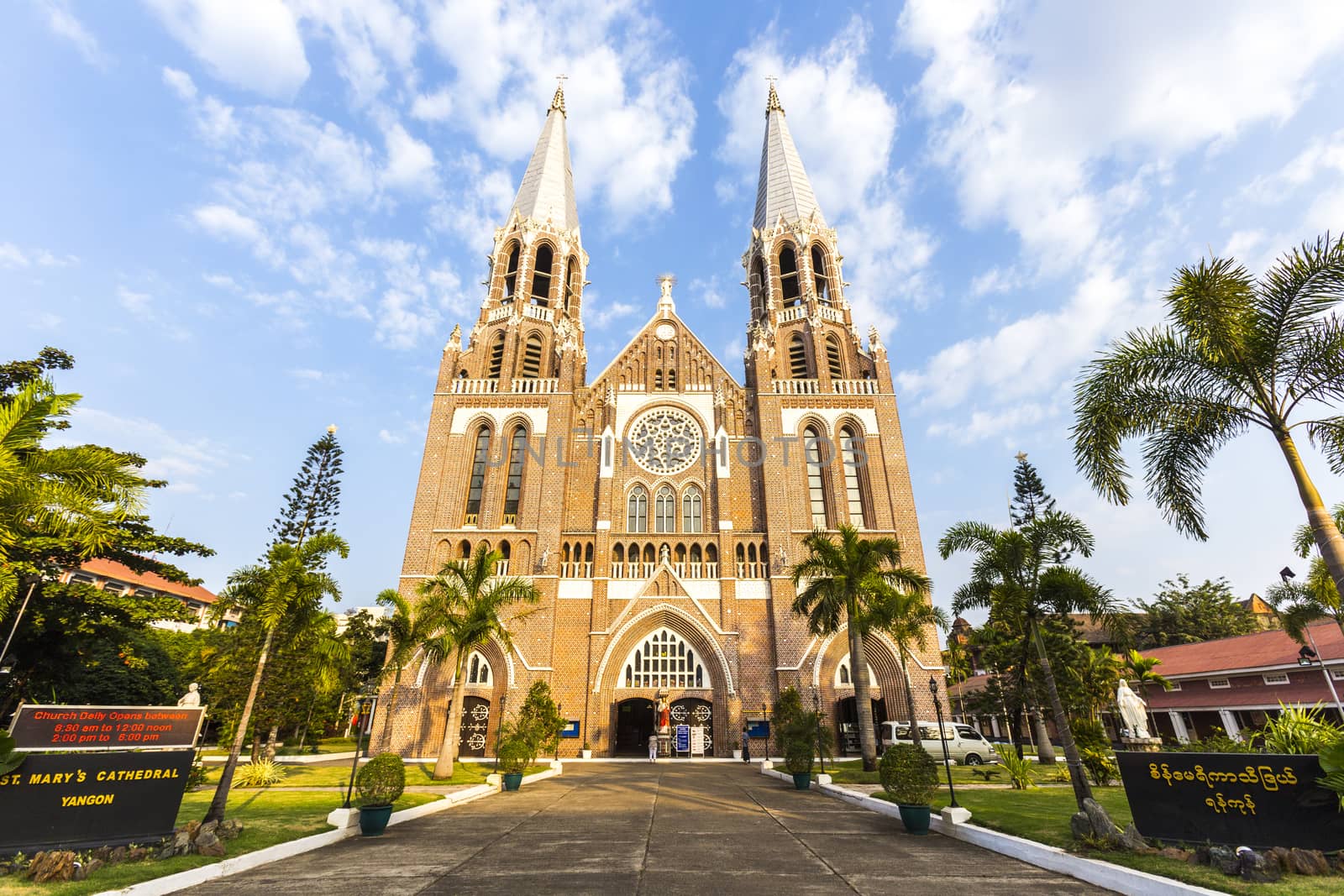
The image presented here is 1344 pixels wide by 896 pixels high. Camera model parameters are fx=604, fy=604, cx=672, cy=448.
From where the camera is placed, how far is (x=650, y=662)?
27625 mm

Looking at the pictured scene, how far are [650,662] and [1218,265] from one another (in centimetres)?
2399

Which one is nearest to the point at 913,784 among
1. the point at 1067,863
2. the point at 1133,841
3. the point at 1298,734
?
the point at 1067,863

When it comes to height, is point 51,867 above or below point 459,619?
below

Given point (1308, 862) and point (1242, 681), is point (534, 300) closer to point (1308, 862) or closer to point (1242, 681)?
point (1308, 862)

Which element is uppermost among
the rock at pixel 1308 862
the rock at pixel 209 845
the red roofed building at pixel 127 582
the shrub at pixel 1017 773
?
the red roofed building at pixel 127 582

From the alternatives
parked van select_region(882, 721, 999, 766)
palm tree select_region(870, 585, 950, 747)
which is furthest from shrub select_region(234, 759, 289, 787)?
parked van select_region(882, 721, 999, 766)

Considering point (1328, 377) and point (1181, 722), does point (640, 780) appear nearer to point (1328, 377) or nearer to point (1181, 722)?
point (1328, 377)

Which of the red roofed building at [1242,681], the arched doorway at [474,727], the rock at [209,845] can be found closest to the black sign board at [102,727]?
the rock at [209,845]

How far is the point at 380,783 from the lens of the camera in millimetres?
10281

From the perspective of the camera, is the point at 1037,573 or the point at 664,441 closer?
the point at 1037,573

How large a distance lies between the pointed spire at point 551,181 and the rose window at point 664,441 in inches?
621

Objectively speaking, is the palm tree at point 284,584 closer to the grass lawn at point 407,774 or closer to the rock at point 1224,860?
the grass lawn at point 407,774

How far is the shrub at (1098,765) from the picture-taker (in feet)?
46.4

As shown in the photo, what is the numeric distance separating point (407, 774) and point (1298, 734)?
20.4 metres
